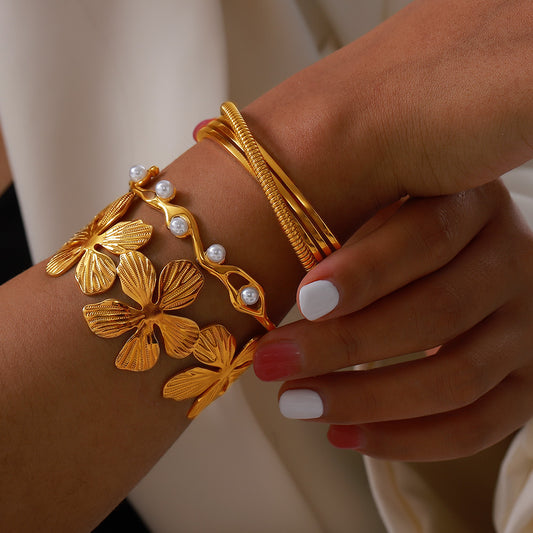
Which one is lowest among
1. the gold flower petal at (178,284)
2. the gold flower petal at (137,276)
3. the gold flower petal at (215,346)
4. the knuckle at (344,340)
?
the knuckle at (344,340)

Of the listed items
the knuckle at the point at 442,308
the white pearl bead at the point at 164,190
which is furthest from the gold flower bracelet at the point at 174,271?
the knuckle at the point at 442,308

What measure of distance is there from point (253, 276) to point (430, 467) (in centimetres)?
48

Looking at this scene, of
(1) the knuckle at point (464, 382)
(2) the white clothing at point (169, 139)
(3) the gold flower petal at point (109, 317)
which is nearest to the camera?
(3) the gold flower petal at point (109, 317)

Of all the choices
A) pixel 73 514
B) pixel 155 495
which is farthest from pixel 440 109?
pixel 155 495

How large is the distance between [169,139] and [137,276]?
42 cm

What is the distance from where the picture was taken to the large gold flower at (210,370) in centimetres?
56

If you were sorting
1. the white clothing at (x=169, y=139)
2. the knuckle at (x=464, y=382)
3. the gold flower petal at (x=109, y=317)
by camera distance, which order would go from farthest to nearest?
the white clothing at (x=169, y=139) < the knuckle at (x=464, y=382) < the gold flower petal at (x=109, y=317)

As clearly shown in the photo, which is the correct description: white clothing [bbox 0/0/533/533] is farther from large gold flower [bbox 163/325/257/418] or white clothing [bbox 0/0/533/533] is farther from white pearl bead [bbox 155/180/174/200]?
white pearl bead [bbox 155/180/174/200]

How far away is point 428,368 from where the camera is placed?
64 centimetres

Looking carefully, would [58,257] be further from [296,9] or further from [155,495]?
[296,9]

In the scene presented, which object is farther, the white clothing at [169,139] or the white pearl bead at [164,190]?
the white clothing at [169,139]

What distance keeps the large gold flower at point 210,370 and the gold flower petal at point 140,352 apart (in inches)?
1.2

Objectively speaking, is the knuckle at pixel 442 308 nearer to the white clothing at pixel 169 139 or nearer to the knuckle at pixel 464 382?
the knuckle at pixel 464 382

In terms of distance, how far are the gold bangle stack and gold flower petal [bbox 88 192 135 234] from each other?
0.11 m
